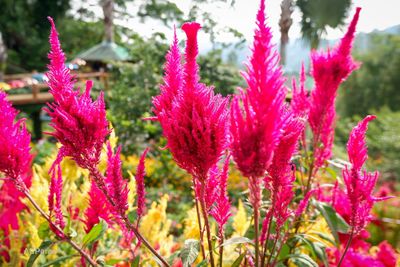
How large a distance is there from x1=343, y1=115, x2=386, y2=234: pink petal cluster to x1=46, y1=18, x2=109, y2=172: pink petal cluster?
1.81ft

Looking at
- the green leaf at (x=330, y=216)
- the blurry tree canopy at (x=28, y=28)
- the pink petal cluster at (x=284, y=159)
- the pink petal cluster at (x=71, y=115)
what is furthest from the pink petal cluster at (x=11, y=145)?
the blurry tree canopy at (x=28, y=28)

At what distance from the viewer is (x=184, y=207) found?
427 centimetres

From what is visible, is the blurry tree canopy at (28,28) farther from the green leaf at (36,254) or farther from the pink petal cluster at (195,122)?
the pink petal cluster at (195,122)


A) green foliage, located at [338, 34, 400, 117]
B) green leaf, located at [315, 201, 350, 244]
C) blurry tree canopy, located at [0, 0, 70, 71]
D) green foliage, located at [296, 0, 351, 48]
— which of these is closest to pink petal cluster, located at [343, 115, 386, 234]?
green leaf, located at [315, 201, 350, 244]

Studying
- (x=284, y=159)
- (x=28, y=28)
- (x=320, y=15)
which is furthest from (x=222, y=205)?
(x=28, y=28)

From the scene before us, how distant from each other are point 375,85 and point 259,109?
3030cm

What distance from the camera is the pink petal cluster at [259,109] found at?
0.53 meters

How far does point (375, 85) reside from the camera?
27766mm

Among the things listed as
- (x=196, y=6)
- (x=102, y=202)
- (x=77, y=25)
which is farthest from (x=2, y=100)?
(x=77, y=25)

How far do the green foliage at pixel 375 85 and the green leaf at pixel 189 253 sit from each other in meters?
28.1

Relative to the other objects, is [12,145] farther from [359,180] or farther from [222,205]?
[359,180]

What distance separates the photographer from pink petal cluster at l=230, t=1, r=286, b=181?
53 centimetres

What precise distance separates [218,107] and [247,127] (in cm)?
9

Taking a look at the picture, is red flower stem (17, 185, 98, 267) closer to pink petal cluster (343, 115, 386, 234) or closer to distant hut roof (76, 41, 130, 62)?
pink petal cluster (343, 115, 386, 234)
